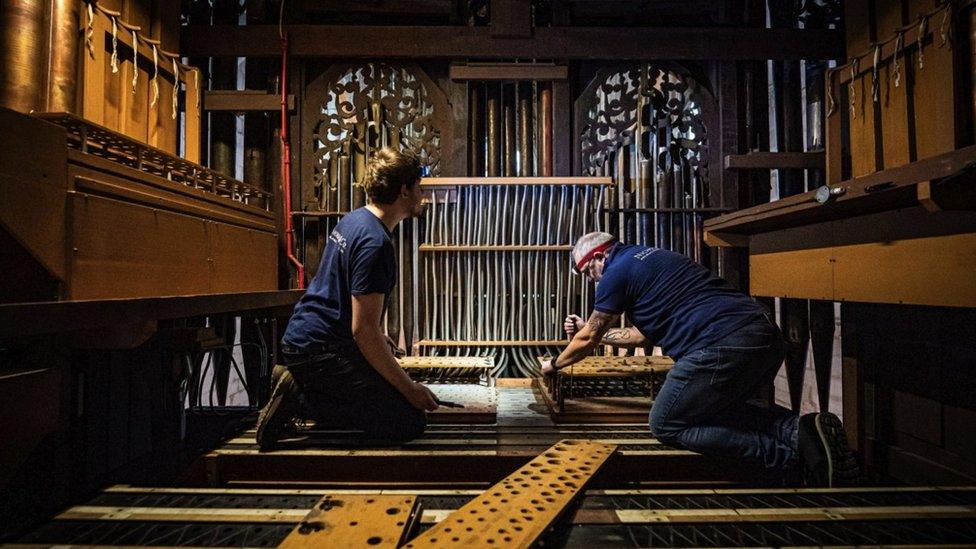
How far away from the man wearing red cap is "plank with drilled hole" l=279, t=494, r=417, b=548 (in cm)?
164

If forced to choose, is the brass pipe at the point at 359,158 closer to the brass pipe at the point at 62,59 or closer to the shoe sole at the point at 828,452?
the brass pipe at the point at 62,59

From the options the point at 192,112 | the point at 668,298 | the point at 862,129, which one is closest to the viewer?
the point at 668,298

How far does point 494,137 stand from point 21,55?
3.84 metres

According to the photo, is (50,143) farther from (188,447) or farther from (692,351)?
(692,351)

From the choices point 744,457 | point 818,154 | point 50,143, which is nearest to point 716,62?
point 818,154

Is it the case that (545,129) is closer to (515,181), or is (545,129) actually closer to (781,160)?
(515,181)

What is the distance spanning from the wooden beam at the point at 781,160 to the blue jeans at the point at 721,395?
2.32 metres

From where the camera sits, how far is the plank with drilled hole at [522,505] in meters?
1.97

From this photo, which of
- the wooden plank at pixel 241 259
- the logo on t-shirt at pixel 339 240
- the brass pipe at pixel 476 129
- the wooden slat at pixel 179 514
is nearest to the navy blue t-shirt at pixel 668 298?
the logo on t-shirt at pixel 339 240

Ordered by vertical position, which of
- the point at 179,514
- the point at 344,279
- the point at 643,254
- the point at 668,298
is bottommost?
the point at 179,514

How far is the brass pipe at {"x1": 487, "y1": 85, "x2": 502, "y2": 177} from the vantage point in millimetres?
5613

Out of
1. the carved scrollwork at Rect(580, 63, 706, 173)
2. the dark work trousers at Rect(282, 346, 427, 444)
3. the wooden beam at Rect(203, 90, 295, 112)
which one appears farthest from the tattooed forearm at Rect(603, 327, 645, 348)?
the wooden beam at Rect(203, 90, 295, 112)

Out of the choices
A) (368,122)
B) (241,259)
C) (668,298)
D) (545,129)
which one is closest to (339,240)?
(241,259)

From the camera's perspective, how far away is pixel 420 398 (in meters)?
3.16
